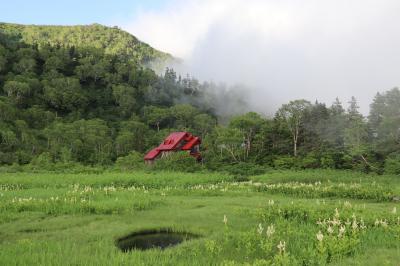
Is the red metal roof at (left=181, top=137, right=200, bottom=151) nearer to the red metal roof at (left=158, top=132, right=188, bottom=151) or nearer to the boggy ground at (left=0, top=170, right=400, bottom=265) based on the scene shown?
the red metal roof at (left=158, top=132, right=188, bottom=151)

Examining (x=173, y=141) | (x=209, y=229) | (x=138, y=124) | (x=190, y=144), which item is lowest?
(x=209, y=229)

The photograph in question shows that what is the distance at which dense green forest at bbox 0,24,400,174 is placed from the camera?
2060 inches

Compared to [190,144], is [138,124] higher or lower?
higher

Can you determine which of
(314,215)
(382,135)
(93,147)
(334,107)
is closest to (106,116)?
(93,147)

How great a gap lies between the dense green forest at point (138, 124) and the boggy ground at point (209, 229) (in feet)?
87.9

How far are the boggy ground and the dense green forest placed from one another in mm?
26795

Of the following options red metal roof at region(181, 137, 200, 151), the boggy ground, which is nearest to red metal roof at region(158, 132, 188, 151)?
red metal roof at region(181, 137, 200, 151)

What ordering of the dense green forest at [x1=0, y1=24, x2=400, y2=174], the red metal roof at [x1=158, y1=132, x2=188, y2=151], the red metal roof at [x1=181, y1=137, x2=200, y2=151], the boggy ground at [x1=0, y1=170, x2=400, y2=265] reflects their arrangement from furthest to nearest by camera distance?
1. the red metal roof at [x1=158, y1=132, x2=188, y2=151]
2. the red metal roof at [x1=181, y1=137, x2=200, y2=151]
3. the dense green forest at [x1=0, y1=24, x2=400, y2=174]
4. the boggy ground at [x1=0, y1=170, x2=400, y2=265]

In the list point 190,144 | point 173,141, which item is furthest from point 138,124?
point 190,144

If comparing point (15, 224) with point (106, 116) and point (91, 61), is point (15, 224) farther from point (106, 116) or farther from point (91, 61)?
point (91, 61)

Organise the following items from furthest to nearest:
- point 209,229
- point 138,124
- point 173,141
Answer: point 138,124, point 173,141, point 209,229

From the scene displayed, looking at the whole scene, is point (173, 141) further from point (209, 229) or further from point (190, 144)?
point (209, 229)

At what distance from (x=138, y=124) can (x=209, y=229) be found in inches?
3493

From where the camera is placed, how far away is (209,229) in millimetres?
14859
